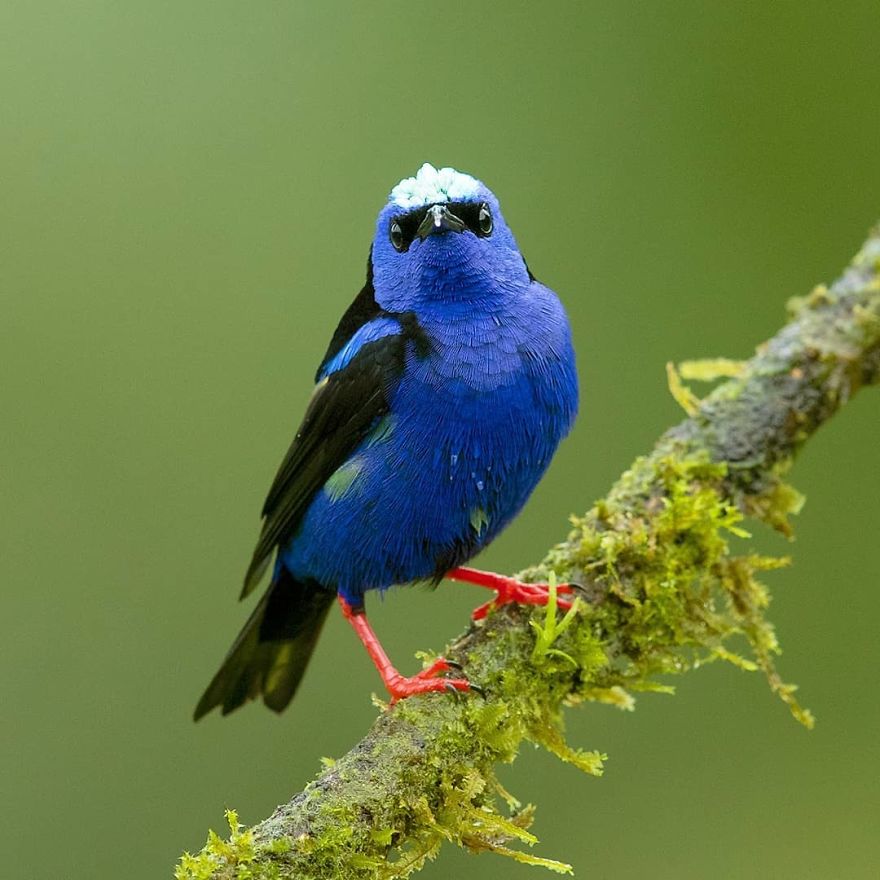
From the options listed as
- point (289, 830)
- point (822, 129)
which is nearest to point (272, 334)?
point (822, 129)

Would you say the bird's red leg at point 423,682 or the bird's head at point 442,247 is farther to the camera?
the bird's head at point 442,247

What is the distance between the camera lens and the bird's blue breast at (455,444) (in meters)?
3.94

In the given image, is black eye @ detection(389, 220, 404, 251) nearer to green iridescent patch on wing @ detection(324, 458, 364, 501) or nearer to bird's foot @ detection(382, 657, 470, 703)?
green iridescent patch on wing @ detection(324, 458, 364, 501)

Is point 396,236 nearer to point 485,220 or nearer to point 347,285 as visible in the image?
point 485,220

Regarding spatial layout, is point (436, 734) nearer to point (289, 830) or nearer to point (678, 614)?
point (289, 830)

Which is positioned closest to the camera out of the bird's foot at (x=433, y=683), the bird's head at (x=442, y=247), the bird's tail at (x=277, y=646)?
the bird's foot at (x=433, y=683)

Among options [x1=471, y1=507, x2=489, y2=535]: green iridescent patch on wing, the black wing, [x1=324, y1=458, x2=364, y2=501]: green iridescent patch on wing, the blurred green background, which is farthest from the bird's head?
the blurred green background

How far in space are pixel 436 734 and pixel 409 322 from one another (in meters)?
1.40

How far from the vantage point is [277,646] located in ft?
15.2

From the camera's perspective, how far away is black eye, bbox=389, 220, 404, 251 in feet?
14.1

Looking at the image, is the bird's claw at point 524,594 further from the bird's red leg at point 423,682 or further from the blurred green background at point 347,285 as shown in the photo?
the blurred green background at point 347,285

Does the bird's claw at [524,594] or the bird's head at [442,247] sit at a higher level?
the bird's head at [442,247]

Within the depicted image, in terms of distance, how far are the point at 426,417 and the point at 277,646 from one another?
3.99ft

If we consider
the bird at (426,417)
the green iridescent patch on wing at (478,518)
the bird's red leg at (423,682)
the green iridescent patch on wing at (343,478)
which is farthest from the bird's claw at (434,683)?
the green iridescent patch on wing at (343,478)
